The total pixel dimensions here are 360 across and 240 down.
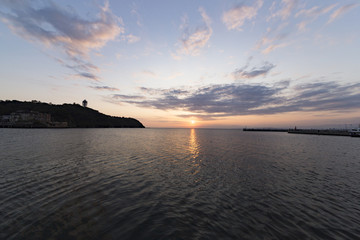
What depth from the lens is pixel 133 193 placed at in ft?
40.2

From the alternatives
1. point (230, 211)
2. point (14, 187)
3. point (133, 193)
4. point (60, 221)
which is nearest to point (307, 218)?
point (230, 211)

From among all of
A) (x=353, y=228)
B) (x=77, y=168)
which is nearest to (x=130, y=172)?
(x=77, y=168)

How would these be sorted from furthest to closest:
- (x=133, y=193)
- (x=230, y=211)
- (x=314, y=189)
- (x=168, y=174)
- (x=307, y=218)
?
(x=168, y=174), (x=314, y=189), (x=133, y=193), (x=230, y=211), (x=307, y=218)

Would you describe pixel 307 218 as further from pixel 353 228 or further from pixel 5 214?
pixel 5 214

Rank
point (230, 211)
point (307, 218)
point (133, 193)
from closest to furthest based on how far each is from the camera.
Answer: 1. point (307, 218)
2. point (230, 211)
3. point (133, 193)

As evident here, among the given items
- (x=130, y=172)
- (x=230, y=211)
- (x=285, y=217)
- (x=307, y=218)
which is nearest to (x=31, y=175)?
→ (x=130, y=172)

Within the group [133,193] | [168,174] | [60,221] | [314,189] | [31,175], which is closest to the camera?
[60,221]

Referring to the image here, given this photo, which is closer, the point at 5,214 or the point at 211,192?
the point at 5,214

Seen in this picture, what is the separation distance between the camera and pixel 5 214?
8547mm

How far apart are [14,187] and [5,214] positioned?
5.48 m

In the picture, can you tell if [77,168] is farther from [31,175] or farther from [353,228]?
[353,228]

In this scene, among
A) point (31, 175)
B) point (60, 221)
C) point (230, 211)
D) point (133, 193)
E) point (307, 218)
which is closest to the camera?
point (60, 221)

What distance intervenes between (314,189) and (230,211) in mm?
10315

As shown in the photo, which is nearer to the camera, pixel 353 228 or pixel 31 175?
pixel 353 228
